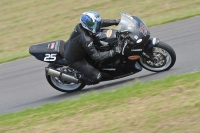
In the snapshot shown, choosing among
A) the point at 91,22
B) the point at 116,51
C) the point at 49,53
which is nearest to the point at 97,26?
the point at 91,22

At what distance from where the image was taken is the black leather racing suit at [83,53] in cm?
804

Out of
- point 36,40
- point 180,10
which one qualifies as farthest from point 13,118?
point 180,10

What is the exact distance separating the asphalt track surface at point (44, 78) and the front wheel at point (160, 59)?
0.14 meters

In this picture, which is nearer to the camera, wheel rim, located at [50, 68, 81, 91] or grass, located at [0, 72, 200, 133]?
grass, located at [0, 72, 200, 133]

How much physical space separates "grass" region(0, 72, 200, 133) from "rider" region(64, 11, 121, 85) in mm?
844

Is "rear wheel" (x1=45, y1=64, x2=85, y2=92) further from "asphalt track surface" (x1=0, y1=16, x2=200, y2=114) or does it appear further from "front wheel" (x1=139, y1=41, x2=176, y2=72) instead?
"front wheel" (x1=139, y1=41, x2=176, y2=72)

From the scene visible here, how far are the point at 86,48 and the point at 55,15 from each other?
9126 mm

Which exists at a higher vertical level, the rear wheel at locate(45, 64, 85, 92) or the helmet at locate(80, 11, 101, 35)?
the helmet at locate(80, 11, 101, 35)

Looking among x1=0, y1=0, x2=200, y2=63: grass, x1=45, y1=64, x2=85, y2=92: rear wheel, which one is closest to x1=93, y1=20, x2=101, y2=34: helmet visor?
x1=45, y1=64, x2=85, y2=92: rear wheel

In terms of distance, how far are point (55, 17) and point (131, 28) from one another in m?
8.97

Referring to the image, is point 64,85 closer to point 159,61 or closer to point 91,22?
point 91,22

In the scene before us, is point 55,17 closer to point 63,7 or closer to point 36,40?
point 63,7

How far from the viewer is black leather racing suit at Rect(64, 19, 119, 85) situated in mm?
8039

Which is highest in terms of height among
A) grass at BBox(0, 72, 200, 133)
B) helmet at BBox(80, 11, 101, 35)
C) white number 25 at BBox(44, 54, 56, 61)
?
helmet at BBox(80, 11, 101, 35)
